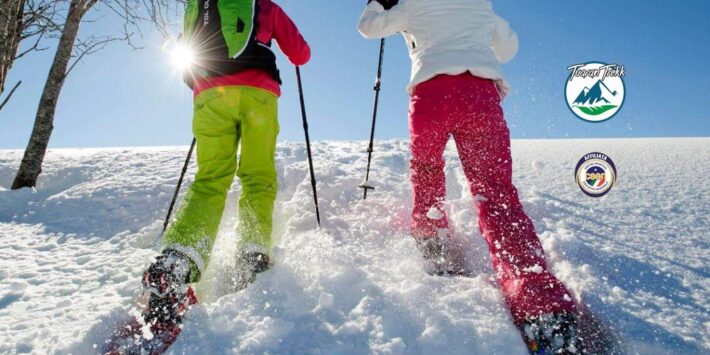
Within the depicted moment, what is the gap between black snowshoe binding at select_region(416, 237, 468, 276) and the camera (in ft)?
8.51

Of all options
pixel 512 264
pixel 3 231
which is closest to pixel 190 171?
pixel 3 231

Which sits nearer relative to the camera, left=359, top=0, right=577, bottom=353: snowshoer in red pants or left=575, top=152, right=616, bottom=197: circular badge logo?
left=359, top=0, right=577, bottom=353: snowshoer in red pants

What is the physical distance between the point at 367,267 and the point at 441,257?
49cm

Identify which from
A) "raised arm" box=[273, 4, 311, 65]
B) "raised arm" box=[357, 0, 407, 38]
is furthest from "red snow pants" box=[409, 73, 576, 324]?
"raised arm" box=[273, 4, 311, 65]

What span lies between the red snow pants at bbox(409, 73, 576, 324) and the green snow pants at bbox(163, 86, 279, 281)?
0.97 meters

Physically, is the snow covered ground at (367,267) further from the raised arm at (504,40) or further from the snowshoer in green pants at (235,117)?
the raised arm at (504,40)

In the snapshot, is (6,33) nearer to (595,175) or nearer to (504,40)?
(504,40)

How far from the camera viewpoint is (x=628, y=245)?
2.61 meters

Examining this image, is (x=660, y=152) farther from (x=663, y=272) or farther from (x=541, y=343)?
(x=541, y=343)

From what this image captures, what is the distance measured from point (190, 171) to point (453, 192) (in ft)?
10.1

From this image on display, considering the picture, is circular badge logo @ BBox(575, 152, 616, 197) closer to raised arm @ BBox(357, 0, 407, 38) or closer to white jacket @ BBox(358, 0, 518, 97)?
white jacket @ BBox(358, 0, 518, 97)

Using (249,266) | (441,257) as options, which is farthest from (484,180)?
(249,266)

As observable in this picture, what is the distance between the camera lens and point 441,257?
271 centimetres

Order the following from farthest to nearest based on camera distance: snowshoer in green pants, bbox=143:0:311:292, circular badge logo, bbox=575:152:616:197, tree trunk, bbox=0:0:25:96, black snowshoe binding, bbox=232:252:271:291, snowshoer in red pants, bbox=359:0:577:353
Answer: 1. tree trunk, bbox=0:0:25:96
2. circular badge logo, bbox=575:152:616:197
3. snowshoer in green pants, bbox=143:0:311:292
4. black snowshoe binding, bbox=232:252:271:291
5. snowshoer in red pants, bbox=359:0:577:353
